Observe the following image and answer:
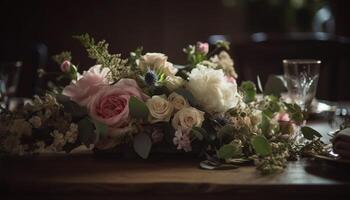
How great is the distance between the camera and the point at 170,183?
2.74 feet

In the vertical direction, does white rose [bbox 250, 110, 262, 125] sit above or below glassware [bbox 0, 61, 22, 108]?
below

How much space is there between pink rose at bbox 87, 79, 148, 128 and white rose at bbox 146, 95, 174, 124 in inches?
1.4

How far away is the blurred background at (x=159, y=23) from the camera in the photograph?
3.48 metres

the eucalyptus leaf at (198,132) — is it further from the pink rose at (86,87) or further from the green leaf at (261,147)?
the pink rose at (86,87)

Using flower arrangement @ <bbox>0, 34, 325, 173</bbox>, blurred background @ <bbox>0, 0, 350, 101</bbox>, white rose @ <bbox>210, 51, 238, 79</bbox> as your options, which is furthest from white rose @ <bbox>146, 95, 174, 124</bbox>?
blurred background @ <bbox>0, 0, 350, 101</bbox>

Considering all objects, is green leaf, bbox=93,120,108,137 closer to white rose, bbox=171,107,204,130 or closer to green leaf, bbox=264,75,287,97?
white rose, bbox=171,107,204,130

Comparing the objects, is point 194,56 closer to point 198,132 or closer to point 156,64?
point 156,64

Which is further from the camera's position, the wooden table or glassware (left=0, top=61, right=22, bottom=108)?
glassware (left=0, top=61, right=22, bottom=108)

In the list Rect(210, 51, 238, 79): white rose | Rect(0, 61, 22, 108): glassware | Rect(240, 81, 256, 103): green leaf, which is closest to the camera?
Rect(240, 81, 256, 103): green leaf

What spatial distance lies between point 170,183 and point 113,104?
215mm

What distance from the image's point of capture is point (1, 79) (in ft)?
5.28

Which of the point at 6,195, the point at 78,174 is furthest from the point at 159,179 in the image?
the point at 6,195

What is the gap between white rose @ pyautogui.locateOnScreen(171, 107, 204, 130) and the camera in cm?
95

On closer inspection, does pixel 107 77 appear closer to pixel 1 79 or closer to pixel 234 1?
pixel 1 79
